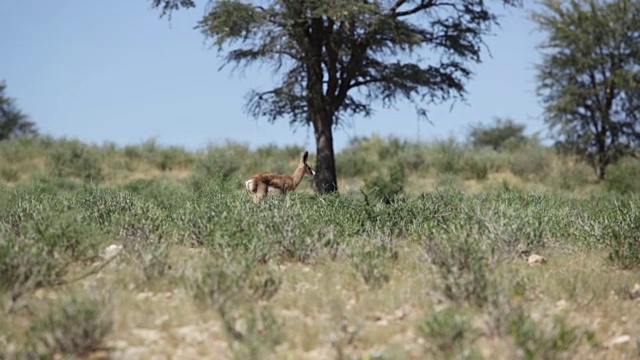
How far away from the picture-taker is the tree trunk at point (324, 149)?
19562 millimetres

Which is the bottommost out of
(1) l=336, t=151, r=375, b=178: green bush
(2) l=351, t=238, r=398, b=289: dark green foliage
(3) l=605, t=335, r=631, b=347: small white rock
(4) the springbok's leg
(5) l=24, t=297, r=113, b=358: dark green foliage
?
(3) l=605, t=335, r=631, b=347: small white rock

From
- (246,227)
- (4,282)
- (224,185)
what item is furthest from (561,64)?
(4,282)

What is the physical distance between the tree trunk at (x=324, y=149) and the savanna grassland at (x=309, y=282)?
9.26 m

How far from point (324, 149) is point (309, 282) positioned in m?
13.5

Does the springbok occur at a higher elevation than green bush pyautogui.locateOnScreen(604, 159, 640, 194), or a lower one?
higher

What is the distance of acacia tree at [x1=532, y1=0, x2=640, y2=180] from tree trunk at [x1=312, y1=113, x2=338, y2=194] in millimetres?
15515

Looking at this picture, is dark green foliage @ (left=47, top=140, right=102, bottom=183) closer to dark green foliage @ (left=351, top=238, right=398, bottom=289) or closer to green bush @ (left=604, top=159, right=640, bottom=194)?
green bush @ (left=604, top=159, right=640, bottom=194)

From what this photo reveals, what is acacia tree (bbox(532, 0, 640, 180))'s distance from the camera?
103ft

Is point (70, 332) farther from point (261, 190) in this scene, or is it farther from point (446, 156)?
point (446, 156)

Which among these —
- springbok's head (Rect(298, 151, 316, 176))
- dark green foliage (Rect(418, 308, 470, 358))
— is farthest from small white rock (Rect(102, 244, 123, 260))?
springbok's head (Rect(298, 151, 316, 176))

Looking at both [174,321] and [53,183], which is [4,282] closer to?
[174,321]

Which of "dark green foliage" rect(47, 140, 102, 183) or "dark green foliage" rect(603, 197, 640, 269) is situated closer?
"dark green foliage" rect(603, 197, 640, 269)

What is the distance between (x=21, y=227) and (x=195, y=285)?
2.74 metres

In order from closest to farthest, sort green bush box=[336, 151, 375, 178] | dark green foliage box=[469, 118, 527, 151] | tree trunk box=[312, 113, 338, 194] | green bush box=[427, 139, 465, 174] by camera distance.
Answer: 1. tree trunk box=[312, 113, 338, 194]
2. green bush box=[336, 151, 375, 178]
3. green bush box=[427, 139, 465, 174]
4. dark green foliage box=[469, 118, 527, 151]
